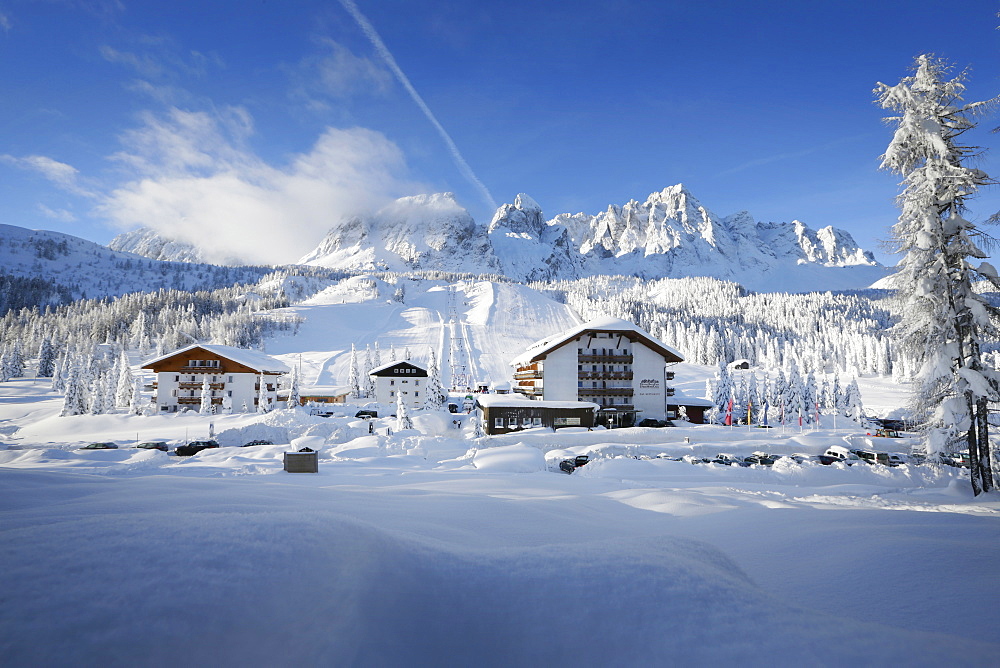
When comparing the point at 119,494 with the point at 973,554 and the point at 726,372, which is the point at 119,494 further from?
the point at 726,372

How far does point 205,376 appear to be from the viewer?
2547 inches

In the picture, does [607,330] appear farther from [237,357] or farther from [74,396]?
[74,396]

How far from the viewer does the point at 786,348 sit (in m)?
153

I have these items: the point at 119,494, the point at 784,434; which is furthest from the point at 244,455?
the point at 784,434

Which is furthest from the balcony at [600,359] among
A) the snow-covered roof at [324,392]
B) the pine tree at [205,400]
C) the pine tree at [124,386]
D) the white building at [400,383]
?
the pine tree at [124,386]

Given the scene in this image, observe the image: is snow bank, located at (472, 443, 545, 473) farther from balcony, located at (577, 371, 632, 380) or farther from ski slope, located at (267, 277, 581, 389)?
ski slope, located at (267, 277, 581, 389)

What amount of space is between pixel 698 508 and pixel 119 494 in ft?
47.3

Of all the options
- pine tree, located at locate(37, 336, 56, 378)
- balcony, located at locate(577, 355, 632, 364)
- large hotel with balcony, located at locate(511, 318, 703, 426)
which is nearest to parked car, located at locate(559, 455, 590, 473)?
large hotel with balcony, located at locate(511, 318, 703, 426)

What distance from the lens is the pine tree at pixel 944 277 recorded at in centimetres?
1747

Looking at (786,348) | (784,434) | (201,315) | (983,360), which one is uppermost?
(201,315)

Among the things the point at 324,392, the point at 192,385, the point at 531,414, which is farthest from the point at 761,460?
the point at 324,392

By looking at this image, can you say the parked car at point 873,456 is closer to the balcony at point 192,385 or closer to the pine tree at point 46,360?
the balcony at point 192,385

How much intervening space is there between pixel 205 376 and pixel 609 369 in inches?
2175

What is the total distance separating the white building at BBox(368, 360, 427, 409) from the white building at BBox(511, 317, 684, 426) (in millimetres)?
40756
